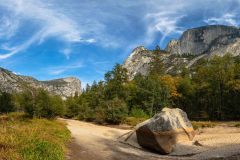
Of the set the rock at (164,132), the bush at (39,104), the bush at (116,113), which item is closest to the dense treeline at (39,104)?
the bush at (39,104)

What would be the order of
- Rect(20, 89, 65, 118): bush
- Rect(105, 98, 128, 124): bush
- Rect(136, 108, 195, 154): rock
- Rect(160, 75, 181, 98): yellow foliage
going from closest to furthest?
Rect(136, 108, 195, 154): rock → Rect(20, 89, 65, 118): bush → Rect(105, 98, 128, 124): bush → Rect(160, 75, 181, 98): yellow foliage

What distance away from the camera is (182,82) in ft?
269

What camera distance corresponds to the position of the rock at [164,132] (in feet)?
74.2

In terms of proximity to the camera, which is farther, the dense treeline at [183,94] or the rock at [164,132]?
the dense treeline at [183,94]

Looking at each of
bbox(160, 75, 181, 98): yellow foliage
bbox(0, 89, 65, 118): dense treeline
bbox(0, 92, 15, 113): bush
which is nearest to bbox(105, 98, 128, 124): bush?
bbox(0, 89, 65, 118): dense treeline

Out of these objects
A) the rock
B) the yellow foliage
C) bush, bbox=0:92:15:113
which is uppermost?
the yellow foliage

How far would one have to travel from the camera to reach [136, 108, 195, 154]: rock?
22.6 m

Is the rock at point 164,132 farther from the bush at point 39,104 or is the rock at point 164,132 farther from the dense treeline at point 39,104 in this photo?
the dense treeline at point 39,104

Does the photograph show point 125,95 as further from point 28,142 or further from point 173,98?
point 28,142

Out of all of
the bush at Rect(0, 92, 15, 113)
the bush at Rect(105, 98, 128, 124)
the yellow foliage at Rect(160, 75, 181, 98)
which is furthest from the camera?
the bush at Rect(0, 92, 15, 113)

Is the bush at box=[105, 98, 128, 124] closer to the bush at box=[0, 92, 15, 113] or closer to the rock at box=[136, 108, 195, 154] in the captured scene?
the rock at box=[136, 108, 195, 154]

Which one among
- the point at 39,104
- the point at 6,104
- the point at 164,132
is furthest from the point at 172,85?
the point at 164,132

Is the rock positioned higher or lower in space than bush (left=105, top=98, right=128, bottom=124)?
lower

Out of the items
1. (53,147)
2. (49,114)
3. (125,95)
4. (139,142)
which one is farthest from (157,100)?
(53,147)
